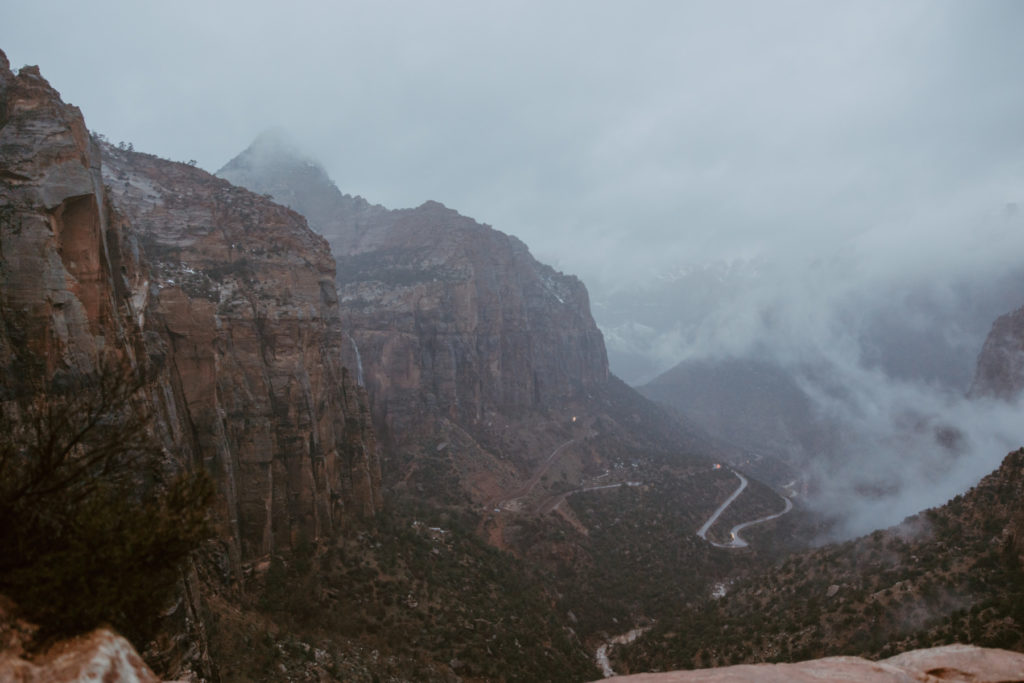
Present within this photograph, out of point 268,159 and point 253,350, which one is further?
point 268,159

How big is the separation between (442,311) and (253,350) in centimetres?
5932

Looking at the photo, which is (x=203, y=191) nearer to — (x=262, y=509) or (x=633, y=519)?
(x=262, y=509)

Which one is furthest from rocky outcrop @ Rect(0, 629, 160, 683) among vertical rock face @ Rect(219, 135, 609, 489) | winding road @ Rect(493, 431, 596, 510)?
vertical rock face @ Rect(219, 135, 609, 489)

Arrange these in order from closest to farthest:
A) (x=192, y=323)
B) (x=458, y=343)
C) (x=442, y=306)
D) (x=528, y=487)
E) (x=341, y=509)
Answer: (x=192, y=323) → (x=341, y=509) → (x=528, y=487) → (x=442, y=306) → (x=458, y=343)

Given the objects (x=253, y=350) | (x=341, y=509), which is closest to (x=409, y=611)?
(x=341, y=509)

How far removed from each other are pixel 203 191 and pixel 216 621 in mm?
34698

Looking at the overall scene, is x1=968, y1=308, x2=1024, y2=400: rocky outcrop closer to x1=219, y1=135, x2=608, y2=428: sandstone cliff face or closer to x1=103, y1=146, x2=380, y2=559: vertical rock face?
x1=219, y1=135, x2=608, y2=428: sandstone cliff face

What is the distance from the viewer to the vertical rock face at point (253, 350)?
94.6 feet

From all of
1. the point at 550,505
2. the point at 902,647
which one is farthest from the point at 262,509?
Answer: the point at 550,505

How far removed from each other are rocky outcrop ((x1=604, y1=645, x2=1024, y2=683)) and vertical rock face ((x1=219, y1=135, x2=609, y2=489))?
227ft

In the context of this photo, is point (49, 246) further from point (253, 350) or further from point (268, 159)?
point (268, 159)

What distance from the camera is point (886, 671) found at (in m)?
10.5

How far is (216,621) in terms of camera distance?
2395 centimetres

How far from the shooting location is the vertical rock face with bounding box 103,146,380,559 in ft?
94.6
